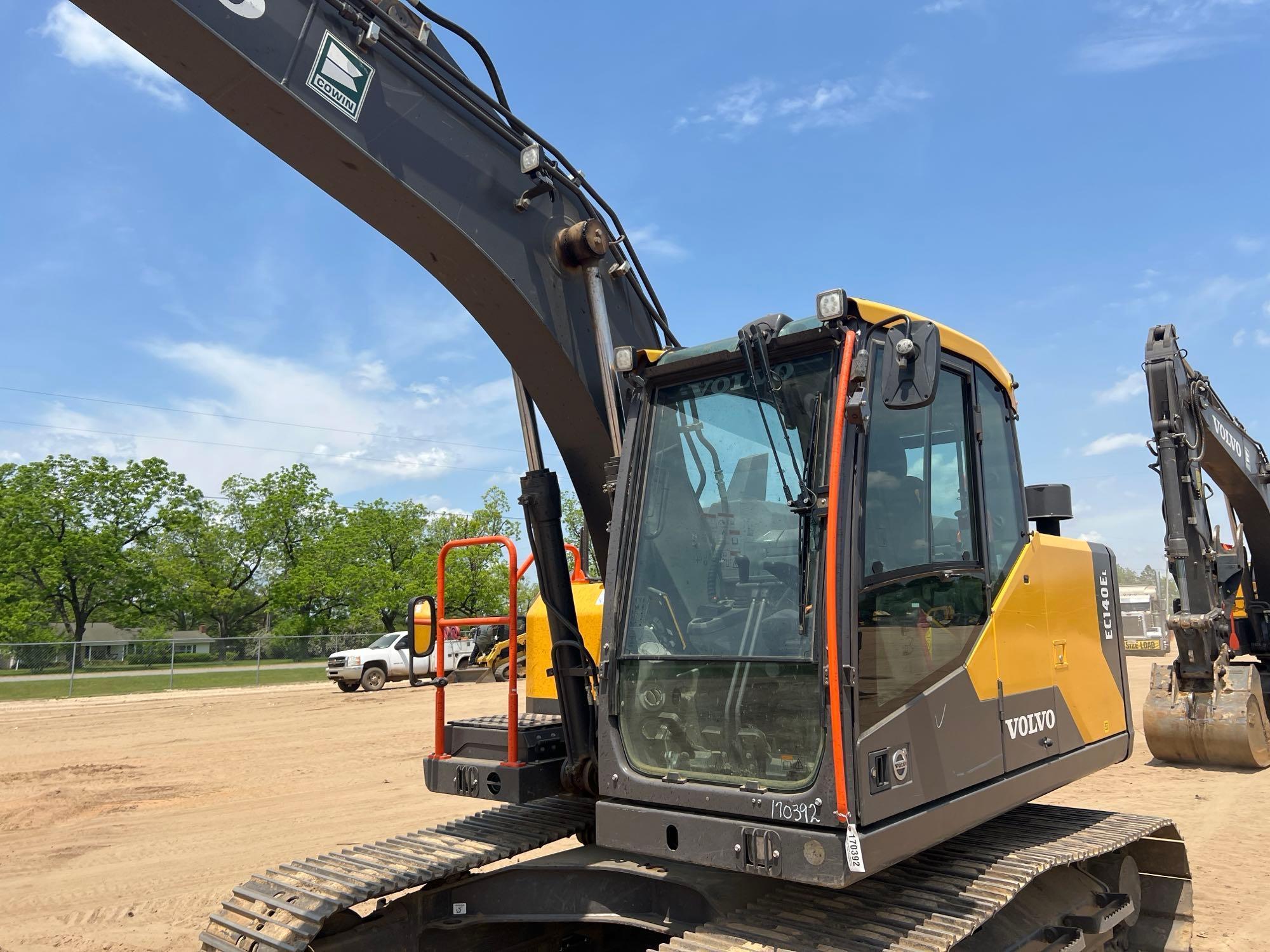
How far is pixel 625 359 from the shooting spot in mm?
4230

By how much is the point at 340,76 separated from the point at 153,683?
88.7ft

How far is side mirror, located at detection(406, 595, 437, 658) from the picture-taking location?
4668 mm

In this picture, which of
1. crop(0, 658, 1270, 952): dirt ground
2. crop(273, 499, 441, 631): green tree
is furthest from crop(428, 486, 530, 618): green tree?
crop(0, 658, 1270, 952): dirt ground

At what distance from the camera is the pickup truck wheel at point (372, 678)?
26.5 m

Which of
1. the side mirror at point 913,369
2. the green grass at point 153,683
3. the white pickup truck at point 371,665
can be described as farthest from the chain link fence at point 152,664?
the side mirror at point 913,369

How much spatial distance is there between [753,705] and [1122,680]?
3.16 m

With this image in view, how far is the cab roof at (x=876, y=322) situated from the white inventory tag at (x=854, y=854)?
182 cm

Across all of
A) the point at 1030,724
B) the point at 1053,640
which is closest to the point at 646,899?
the point at 1030,724

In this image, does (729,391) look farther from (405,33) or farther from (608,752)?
(405,33)

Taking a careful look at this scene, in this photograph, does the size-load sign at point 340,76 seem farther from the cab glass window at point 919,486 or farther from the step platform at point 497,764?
the step platform at point 497,764

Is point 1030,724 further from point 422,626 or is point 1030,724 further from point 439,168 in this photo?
point 439,168

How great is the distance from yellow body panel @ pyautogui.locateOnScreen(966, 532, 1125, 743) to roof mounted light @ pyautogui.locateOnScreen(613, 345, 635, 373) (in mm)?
1861

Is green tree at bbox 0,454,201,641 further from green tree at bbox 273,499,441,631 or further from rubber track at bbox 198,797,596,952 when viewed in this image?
rubber track at bbox 198,797,596,952

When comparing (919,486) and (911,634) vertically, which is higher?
(919,486)
